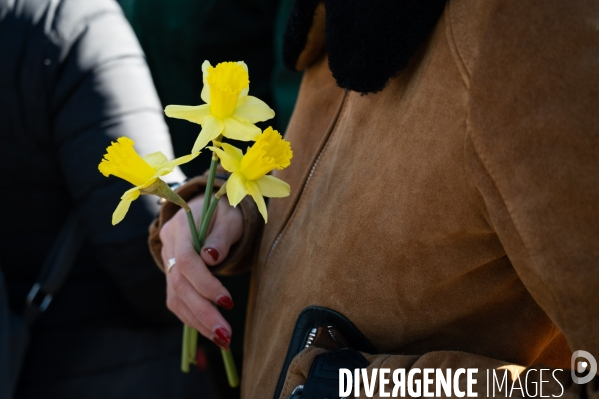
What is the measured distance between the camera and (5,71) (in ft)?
4.64

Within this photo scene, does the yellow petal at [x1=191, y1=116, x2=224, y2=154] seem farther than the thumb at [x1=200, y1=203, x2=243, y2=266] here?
No

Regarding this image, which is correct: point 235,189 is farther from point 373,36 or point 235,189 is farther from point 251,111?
point 373,36

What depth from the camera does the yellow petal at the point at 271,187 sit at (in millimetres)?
732

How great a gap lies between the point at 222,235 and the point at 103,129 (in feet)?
1.96

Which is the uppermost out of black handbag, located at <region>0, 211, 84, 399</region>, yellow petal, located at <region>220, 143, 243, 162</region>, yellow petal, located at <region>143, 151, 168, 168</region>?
yellow petal, located at <region>220, 143, 243, 162</region>

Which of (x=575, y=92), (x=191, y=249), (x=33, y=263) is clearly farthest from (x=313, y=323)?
(x=33, y=263)

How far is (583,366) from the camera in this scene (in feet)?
1.90

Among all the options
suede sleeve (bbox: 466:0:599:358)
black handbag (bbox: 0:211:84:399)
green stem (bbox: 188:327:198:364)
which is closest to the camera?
suede sleeve (bbox: 466:0:599:358)

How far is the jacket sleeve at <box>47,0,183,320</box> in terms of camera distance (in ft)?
4.66

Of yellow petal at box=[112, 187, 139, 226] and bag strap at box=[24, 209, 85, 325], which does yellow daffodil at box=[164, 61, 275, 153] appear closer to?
yellow petal at box=[112, 187, 139, 226]

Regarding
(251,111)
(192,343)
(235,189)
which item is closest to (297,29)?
(251,111)

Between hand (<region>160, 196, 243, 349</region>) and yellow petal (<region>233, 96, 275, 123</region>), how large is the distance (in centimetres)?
28

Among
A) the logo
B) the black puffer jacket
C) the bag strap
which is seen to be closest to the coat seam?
the logo

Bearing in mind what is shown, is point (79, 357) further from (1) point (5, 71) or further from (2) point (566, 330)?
(2) point (566, 330)
